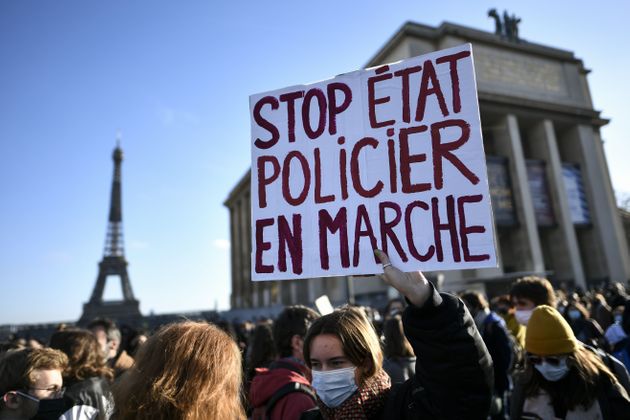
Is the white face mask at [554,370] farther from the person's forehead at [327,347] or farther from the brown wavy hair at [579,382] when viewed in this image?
the person's forehead at [327,347]

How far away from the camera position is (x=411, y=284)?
166 cm

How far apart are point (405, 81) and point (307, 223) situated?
2.97 ft

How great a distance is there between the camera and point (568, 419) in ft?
8.43

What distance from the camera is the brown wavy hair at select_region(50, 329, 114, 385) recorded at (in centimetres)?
318

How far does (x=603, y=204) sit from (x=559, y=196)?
4.71 meters

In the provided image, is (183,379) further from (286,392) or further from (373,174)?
(373,174)

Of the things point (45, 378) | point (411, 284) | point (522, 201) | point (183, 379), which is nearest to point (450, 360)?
point (411, 284)

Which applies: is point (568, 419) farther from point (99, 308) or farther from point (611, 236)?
point (99, 308)

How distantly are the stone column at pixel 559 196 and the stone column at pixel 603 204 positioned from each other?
238 cm

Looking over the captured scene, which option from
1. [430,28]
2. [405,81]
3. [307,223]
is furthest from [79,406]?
[430,28]

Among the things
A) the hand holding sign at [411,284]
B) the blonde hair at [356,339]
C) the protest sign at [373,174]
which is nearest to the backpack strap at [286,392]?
the blonde hair at [356,339]

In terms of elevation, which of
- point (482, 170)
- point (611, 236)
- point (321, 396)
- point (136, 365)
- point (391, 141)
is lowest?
point (321, 396)

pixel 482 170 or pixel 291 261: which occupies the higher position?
pixel 482 170

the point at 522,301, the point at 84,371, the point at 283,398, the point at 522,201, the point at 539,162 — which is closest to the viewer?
the point at 283,398
